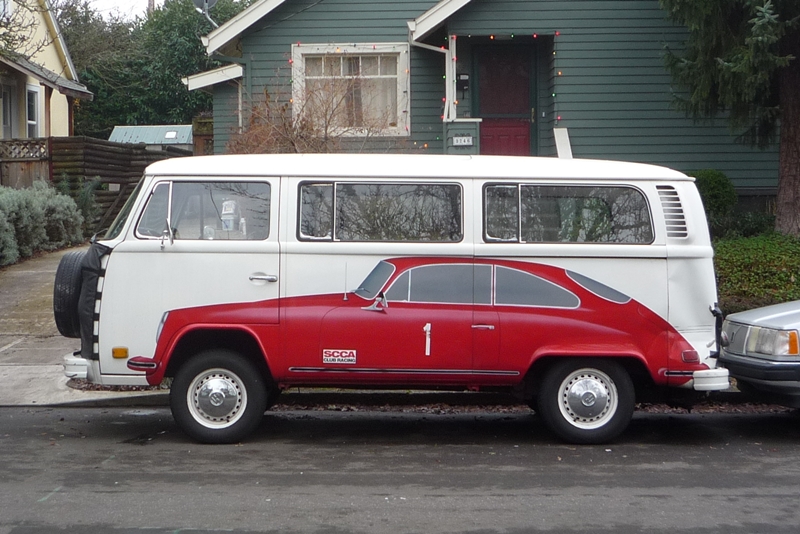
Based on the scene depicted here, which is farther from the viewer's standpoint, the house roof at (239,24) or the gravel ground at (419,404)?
the house roof at (239,24)

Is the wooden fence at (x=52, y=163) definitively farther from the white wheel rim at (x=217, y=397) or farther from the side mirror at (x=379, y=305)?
the side mirror at (x=379, y=305)

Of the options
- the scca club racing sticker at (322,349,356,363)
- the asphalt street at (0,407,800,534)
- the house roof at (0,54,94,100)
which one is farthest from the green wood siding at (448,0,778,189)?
the house roof at (0,54,94,100)

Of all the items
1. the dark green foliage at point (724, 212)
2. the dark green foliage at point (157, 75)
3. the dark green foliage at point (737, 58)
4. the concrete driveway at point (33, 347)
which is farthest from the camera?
the dark green foliage at point (157, 75)

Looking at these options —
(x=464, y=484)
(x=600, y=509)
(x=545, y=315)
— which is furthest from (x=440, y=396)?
(x=600, y=509)

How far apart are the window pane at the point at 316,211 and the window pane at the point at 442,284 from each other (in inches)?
30.5

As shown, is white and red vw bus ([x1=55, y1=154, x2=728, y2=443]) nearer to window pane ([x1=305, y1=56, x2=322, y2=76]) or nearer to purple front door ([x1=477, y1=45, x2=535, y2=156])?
purple front door ([x1=477, y1=45, x2=535, y2=156])

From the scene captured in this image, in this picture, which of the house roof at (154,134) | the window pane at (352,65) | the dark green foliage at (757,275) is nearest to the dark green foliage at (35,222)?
the window pane at (352,65)

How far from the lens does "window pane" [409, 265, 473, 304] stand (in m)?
7.13

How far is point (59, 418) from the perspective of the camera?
849cm

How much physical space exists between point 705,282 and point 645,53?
1014 centimetres

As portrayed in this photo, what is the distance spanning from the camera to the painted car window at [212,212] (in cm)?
720

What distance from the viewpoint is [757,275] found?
469 inches

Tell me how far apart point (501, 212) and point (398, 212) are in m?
0.82

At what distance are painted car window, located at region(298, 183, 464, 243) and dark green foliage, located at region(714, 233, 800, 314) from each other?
5580mm
